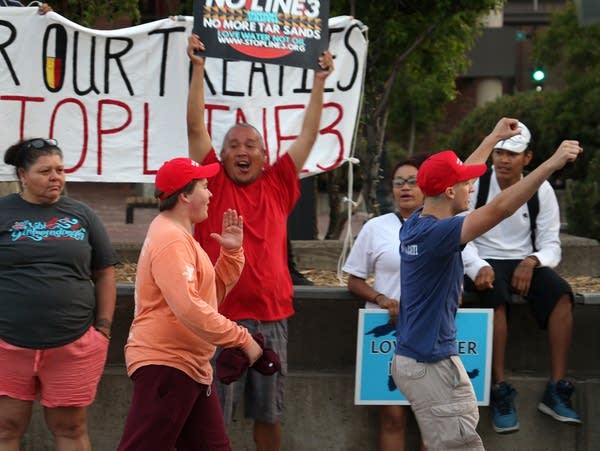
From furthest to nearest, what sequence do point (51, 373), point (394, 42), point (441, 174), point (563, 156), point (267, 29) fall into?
point (394, 42) < point (267, 29) < point (51, 373) < point (441, 174) < point (563, 156)

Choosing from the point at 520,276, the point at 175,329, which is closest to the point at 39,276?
the point at 175,329

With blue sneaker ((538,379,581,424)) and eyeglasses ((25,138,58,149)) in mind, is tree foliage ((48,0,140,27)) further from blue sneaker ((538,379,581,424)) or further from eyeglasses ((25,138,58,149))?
blue sneaker ((538,379,581,424))

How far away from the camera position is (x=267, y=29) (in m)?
6.54

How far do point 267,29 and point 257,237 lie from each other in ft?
4.64

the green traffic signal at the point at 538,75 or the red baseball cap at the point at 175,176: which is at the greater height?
the green traffic signal at the point at 538,75

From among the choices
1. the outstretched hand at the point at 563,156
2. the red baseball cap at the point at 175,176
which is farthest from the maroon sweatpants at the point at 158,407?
the outstretched hand at the point at 563,156

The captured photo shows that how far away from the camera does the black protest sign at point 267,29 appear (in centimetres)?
638

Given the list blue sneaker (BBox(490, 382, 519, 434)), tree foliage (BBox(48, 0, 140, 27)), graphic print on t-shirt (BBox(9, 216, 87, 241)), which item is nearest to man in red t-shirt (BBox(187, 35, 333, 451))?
graphic print on t-shirt (BBox(9, 216, 87, 241))

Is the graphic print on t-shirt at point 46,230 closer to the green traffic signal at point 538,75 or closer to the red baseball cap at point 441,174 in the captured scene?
the red baseball cap at point 441,174

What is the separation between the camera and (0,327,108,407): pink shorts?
17.8 feet

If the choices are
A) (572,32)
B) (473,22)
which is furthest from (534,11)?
(473,22)

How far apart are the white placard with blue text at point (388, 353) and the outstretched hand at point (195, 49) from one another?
1.60 meters

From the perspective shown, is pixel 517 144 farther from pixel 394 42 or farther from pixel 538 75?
pixel 538 75

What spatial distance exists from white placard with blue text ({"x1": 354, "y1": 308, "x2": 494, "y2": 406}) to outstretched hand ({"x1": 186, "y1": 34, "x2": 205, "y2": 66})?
1601 mm
